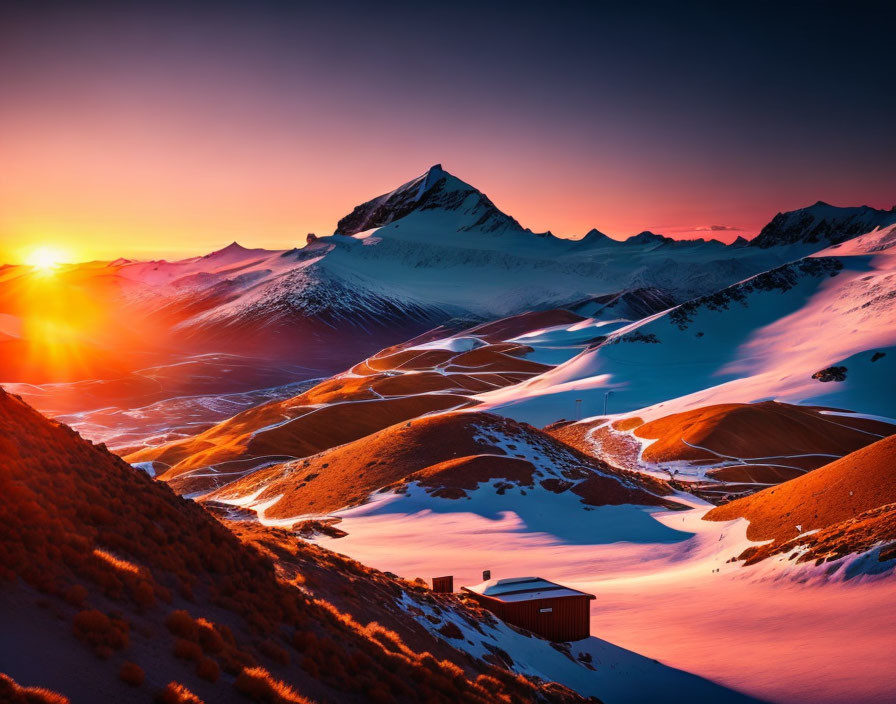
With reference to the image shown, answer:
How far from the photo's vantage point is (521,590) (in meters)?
24.3

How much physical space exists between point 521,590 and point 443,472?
99.9ft

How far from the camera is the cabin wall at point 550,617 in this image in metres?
22.7

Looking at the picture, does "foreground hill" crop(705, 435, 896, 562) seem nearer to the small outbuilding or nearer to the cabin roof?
the small outbuilding

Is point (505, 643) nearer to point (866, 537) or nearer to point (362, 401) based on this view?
point (866, 537)

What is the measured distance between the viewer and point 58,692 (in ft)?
26.0

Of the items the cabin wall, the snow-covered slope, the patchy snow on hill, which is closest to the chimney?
the cabin wall

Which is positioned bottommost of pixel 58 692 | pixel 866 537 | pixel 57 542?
pixel 866 537

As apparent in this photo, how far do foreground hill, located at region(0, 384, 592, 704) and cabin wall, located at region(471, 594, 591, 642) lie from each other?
4753 mm

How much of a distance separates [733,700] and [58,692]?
15.7m

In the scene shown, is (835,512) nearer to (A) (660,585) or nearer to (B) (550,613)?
(A) (660,585)

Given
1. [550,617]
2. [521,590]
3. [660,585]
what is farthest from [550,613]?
[660,585]

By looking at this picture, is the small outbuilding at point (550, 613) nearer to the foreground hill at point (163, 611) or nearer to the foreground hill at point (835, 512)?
the foreground hill at point (163, 611)

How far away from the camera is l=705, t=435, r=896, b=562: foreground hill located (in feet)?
76.5

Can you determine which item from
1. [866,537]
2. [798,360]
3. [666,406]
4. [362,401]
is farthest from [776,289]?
[866,537]
